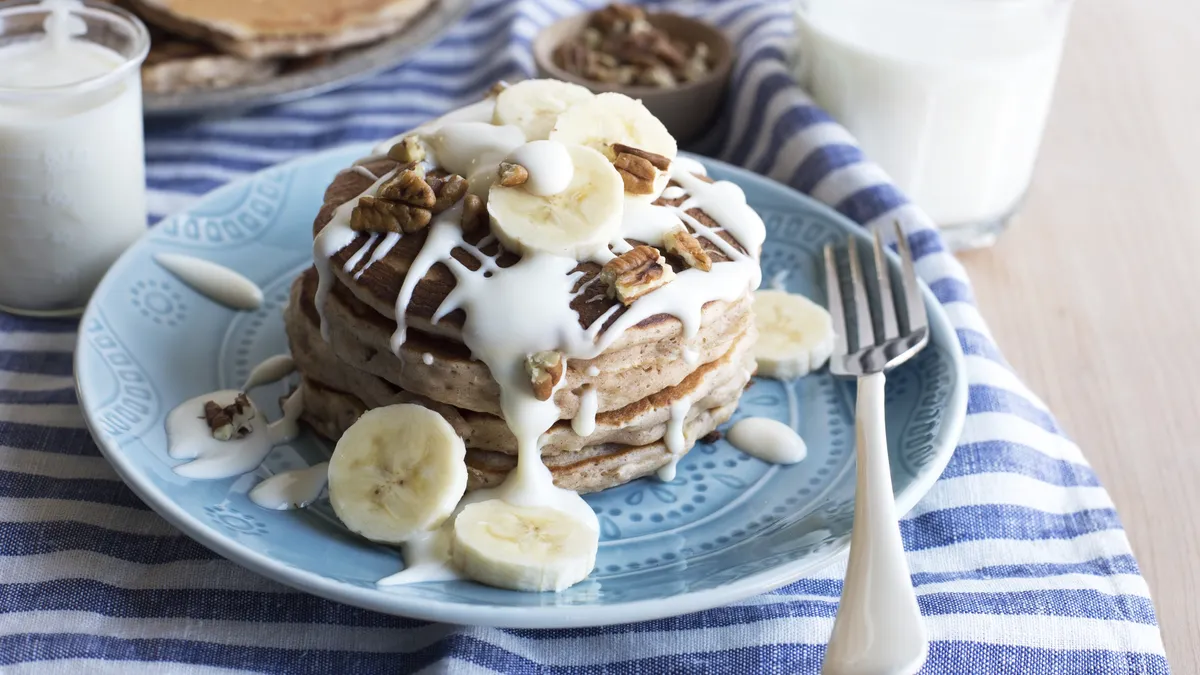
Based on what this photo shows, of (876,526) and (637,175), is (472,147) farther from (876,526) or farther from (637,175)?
(876,526)

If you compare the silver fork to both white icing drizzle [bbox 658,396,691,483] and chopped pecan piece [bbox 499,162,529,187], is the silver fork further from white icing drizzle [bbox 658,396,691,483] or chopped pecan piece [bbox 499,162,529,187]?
chopped pecan piece [bbox 499,162,529,187]

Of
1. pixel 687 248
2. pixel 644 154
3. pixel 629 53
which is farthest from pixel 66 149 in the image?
pixel 629 53

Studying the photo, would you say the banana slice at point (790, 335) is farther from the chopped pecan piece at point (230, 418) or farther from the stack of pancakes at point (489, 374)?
the chopped pecan piece at point (230, 418)

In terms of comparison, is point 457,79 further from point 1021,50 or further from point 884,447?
point 884,447

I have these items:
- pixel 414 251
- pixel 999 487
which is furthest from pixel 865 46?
pixel 414 251

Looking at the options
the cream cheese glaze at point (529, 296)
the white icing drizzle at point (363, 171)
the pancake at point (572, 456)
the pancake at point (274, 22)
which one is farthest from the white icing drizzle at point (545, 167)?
the pancake at point (274, 22)

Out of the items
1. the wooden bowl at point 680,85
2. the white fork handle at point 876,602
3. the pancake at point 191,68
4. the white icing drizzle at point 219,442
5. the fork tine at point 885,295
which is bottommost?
the pancake at point 191,68

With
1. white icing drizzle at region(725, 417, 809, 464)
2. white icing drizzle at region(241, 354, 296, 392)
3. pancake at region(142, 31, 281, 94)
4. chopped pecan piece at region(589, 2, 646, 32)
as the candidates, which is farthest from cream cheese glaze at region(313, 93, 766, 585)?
chopped pecan piece at region(589, 2, 646, 32)
